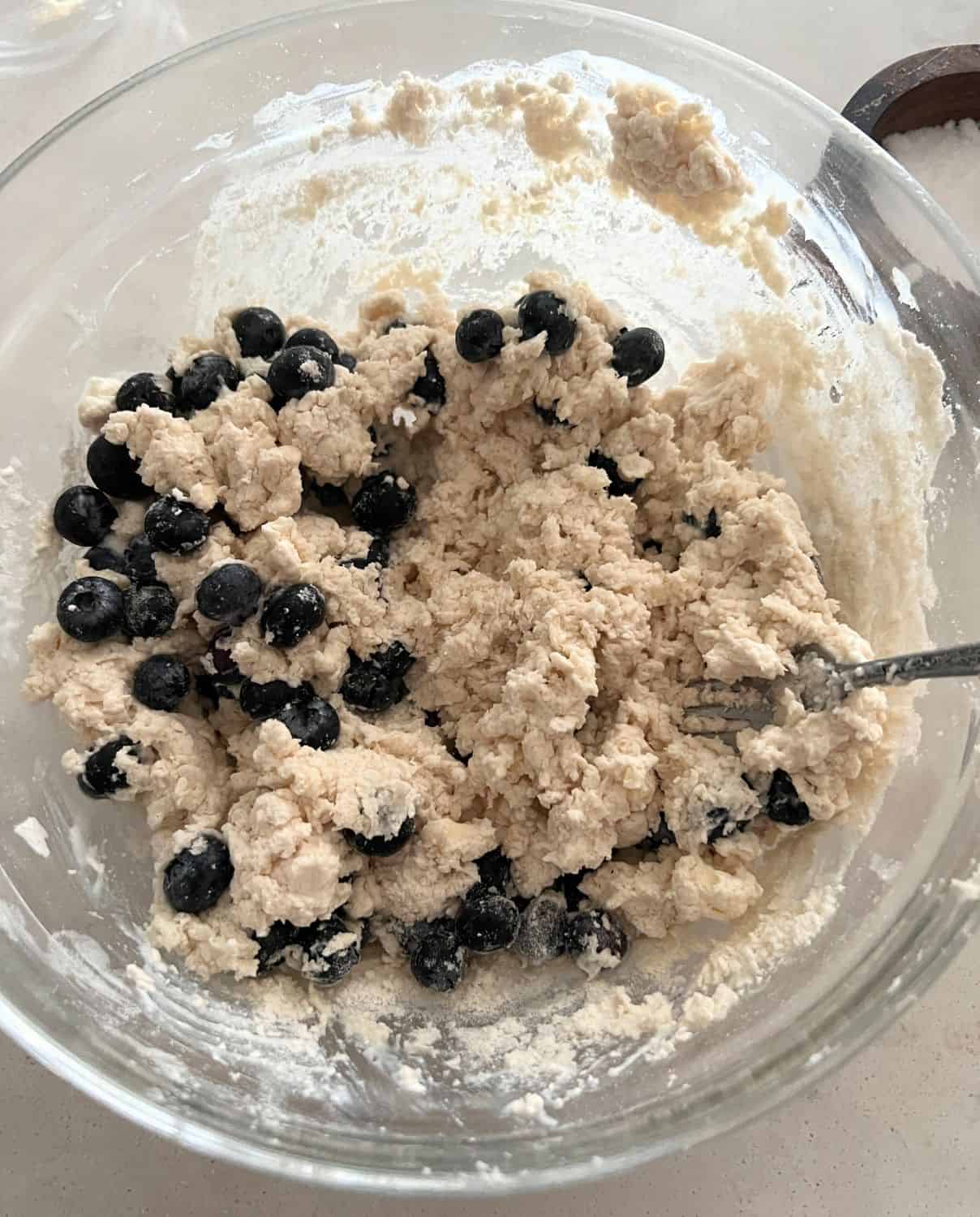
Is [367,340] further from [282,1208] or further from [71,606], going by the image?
[282,1208]

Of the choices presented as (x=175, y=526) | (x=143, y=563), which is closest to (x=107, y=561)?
(x=143, y=563)

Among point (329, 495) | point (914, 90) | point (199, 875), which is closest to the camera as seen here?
point (199, 875)

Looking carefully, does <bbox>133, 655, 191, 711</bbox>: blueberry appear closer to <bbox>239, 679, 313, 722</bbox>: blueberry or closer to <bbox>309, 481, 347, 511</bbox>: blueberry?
<bbox>239, 679, 313, 722</bbox>: blueberry

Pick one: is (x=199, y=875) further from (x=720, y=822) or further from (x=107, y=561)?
(x=720, y=822)

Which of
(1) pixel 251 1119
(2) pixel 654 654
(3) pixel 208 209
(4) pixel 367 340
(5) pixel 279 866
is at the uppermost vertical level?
(3) pixel 208 209

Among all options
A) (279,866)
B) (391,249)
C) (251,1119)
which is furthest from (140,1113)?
(391,249)

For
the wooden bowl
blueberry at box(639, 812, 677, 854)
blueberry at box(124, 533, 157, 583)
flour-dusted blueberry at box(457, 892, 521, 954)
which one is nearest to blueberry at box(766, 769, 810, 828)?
blueberry at box(639, 812, 677, 854)
